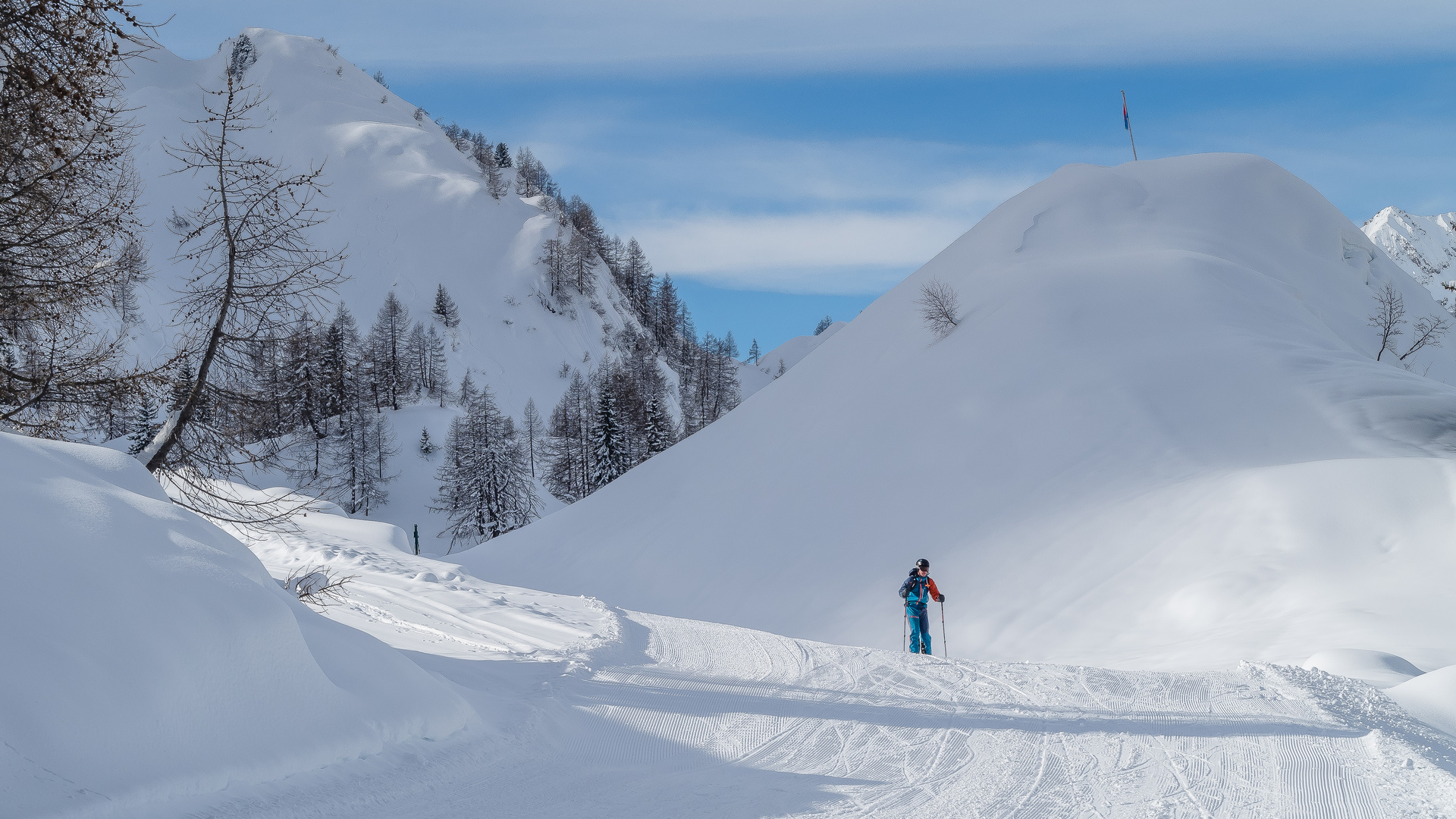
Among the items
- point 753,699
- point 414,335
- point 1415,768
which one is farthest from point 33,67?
point 414,335

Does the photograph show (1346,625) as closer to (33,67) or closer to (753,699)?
(753,699)

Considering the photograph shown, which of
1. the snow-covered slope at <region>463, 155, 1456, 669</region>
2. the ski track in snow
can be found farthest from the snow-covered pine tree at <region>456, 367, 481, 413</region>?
the ski track in snow

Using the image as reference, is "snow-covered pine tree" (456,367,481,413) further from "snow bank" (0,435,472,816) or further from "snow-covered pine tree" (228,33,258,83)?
"snow-covered pine tree" (228,33,258,83)

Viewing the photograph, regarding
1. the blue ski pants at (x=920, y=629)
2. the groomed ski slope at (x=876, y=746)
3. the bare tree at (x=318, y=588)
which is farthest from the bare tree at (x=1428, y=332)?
A: the bare tree at (x=318, y=588)

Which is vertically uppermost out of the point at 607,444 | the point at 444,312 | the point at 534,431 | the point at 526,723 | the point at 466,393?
the point at 444,312

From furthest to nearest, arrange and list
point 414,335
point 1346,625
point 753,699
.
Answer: point 414,335
point 1346,625
point 753,699

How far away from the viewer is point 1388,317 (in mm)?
24766

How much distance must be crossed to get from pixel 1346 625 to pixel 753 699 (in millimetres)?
6637

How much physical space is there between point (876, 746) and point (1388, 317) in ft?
90.7

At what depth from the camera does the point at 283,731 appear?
407 centimetres

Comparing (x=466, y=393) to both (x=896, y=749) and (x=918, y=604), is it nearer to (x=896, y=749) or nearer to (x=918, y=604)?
(x=918, y=604)

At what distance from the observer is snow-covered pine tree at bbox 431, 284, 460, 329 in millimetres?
76900

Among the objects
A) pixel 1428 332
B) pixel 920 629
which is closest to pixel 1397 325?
pixel 1428 332

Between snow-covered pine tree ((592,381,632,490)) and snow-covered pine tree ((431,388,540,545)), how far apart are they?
4.02m
